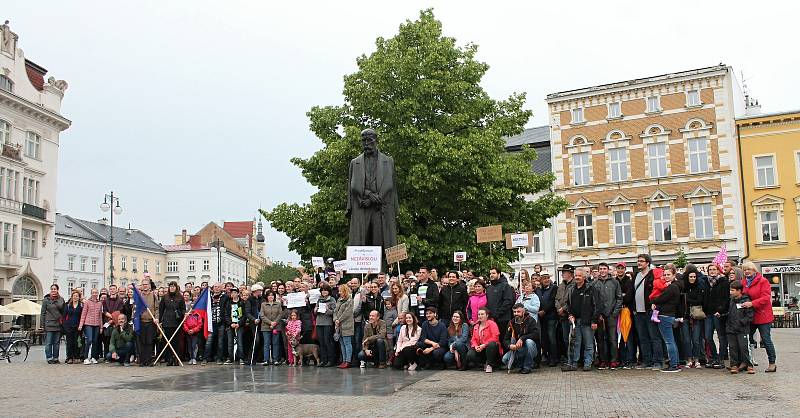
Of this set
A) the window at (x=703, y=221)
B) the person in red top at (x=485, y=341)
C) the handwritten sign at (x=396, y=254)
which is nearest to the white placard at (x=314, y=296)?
the handwritten sign at (x=396, y=254)

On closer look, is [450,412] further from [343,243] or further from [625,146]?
[625,146]

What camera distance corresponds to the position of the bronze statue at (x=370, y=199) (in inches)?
589

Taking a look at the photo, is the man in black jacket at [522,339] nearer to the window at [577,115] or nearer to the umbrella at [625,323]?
the umbrella at [625,323]

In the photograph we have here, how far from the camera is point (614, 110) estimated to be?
42.4 meters

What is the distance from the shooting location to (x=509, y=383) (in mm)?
11188

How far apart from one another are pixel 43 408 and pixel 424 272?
7.39 meters

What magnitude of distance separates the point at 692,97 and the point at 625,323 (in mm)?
30512

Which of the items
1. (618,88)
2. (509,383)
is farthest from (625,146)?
(509,383)

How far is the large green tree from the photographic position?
24.7 meters

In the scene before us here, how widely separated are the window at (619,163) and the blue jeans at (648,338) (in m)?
30.2

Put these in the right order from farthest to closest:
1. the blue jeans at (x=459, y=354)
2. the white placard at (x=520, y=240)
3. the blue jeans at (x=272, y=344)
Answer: the white placard at (x=520, y=240), the blue jeans at (x=272, y=344), the blue jeans at (x=459, y=354)

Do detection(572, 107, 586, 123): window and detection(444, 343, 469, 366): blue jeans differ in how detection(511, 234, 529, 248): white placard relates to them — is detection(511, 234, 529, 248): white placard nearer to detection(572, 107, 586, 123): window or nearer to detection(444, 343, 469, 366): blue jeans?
detection(444, 343, 469, 366): blue jeans

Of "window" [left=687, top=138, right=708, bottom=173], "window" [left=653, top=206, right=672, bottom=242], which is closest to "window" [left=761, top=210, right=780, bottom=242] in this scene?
"window" [left=687, top=138, right=708, bottom=173]

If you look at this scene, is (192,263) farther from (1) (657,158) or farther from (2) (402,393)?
(2) (402,393)
